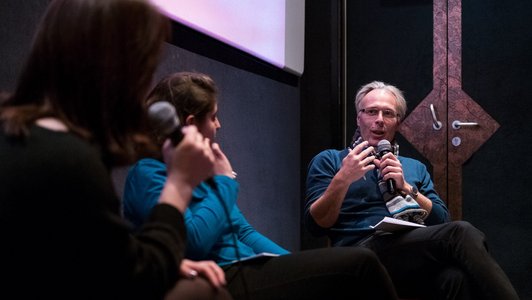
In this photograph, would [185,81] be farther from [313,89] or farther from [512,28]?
[512,28]

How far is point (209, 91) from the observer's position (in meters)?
1.69

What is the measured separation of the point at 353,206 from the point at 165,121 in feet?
4.32

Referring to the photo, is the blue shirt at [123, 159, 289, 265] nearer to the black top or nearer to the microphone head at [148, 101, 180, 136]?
the microphone head at [148, 101, 180, 136]

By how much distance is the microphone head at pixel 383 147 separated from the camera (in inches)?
92.4

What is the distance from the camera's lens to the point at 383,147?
93.3 inches

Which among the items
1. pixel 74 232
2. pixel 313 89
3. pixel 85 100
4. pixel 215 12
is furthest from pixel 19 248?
pixel 313 89

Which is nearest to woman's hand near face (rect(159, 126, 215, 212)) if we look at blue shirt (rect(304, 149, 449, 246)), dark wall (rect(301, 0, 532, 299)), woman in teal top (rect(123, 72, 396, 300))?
woman in teal top (rect(123, 72, 396, 300))

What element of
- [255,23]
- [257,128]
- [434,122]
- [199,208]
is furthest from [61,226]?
[434,122]

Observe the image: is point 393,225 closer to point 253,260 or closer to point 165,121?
point 253,260

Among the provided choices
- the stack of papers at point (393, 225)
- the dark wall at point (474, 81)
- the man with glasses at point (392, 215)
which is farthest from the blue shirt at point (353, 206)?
the dark wall at point (474, 81)

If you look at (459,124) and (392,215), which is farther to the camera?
(459,124)

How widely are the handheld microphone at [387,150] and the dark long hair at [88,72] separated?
56.0 inches

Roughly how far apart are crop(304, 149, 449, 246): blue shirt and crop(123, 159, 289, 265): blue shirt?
73 cm

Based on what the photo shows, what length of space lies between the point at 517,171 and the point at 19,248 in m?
3.32
